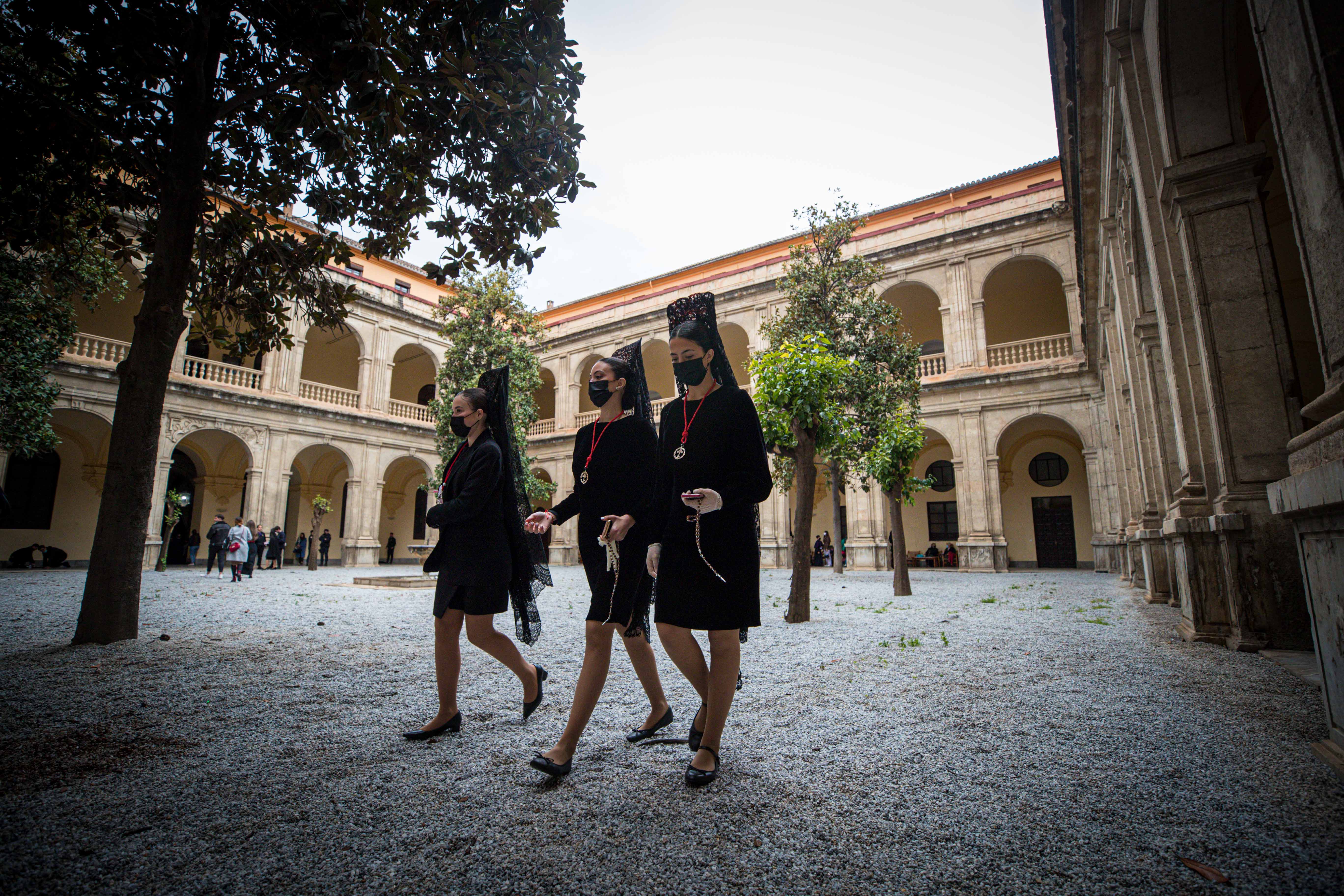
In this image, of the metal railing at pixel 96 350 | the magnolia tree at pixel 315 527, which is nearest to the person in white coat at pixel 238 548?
the magnolia tree at pixel 315 527

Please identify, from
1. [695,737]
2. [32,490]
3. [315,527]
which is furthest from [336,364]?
[695,737]

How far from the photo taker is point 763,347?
2117 cm

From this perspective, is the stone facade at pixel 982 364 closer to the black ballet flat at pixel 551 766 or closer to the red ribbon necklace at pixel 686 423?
the red ribbon necklace at pixel 686 423

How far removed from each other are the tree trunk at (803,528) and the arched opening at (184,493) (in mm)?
22110

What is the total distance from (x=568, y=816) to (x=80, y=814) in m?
1.62

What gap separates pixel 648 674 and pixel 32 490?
23405 mm

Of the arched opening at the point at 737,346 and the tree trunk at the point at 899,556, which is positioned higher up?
the arched opening at the point at 737,346

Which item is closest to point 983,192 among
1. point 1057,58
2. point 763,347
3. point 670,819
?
point 763,347

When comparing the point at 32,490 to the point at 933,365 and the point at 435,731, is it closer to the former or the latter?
the point at 435,731

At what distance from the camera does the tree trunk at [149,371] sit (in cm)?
547

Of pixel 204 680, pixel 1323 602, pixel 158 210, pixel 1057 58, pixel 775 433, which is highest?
pixel 1057 58

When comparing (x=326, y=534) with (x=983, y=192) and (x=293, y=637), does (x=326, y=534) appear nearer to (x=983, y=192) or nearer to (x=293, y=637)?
(x=293, y=637)

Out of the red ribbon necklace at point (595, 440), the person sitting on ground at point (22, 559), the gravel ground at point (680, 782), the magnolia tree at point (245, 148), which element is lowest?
the gravel ground at point (680, 782)

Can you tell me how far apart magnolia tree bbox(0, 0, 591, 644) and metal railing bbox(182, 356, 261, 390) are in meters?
13.7
